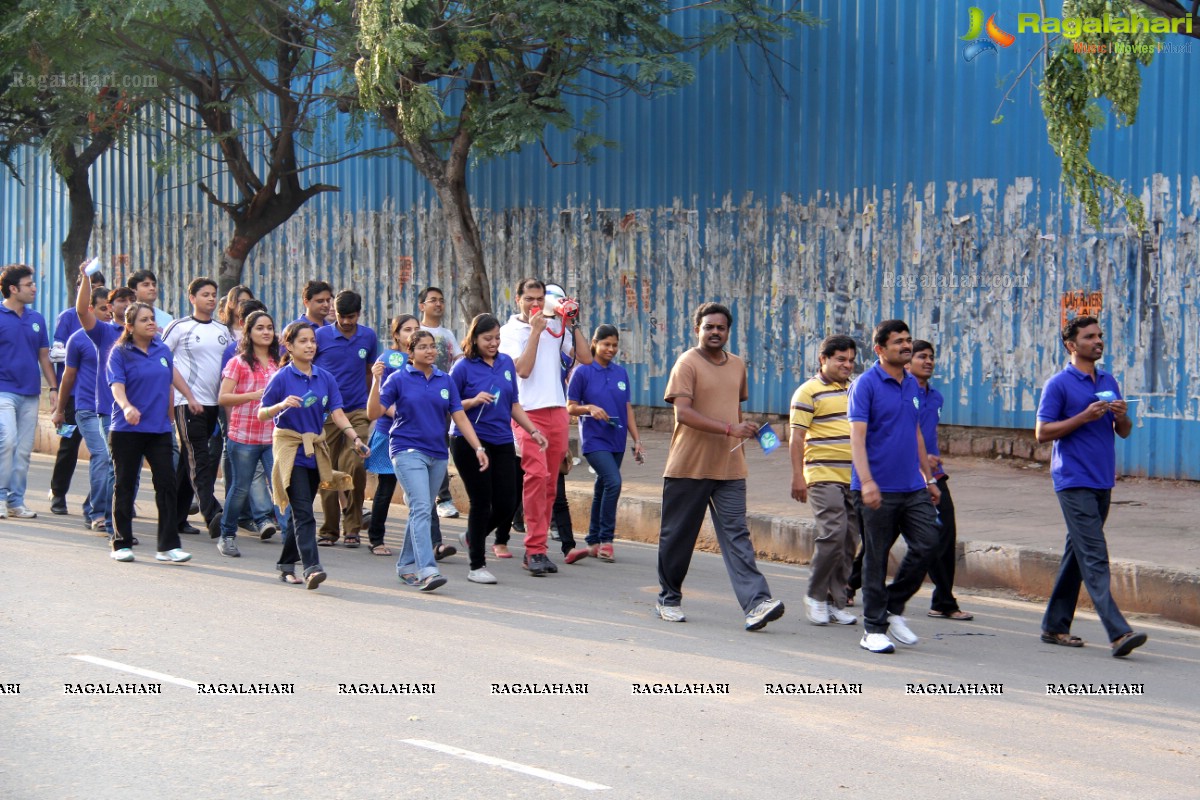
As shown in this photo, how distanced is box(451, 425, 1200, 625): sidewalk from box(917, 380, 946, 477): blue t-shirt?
1.45 metres

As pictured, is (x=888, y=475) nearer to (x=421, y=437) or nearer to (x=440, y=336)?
(x=421, y=437)

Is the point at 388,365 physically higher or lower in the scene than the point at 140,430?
higher

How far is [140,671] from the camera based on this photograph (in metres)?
6.34

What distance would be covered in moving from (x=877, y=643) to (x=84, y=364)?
6796 millimetres

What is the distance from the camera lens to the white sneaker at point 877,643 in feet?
23.4

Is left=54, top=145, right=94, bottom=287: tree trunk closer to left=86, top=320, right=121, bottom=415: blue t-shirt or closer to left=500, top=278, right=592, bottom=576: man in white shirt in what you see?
left=86, top=320, right=121, bottom=415: blue t-shirt

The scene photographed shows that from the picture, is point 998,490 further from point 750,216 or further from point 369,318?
point 369,318

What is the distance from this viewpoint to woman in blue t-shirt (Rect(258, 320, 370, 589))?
8.57 metres

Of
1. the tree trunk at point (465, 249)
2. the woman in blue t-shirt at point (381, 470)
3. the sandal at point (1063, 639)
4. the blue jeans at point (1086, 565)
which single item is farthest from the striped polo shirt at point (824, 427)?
the tree trunk at point (465, 249)

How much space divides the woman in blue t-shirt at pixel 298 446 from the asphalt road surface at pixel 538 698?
29cm

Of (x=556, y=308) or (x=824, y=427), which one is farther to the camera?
(x=556, y=308)

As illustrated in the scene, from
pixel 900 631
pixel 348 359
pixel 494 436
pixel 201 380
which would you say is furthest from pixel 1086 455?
pixel 201 380

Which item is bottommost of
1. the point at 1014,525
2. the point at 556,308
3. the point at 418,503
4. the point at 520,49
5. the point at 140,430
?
the point at 1014,525

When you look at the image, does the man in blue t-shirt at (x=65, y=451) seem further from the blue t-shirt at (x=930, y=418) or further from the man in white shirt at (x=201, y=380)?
the blue t-shirt at (x=930, y=418)
